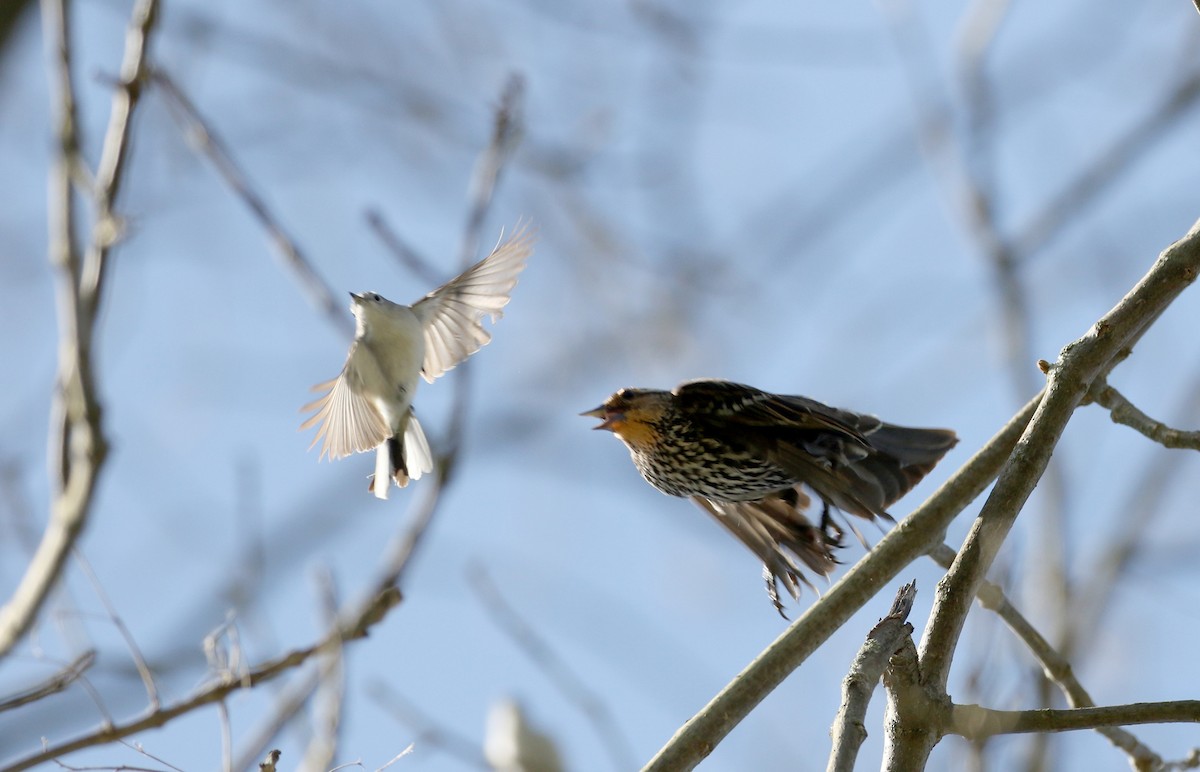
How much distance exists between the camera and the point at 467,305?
4.30 metres

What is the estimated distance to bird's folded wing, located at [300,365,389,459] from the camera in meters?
4.13

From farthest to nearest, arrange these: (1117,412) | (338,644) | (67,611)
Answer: (67,611), (1117,412), (338,644)

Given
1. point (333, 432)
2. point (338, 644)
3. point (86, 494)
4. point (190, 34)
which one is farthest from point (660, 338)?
point (338, 644)

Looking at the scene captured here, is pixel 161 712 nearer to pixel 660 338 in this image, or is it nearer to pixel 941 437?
pixel 941 437

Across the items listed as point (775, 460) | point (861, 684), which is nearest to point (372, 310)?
point (775, 460)

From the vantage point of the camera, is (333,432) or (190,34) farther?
(190,34)

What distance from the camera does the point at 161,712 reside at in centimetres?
220

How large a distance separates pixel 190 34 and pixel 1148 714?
15.0 feet

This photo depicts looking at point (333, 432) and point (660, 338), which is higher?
point (660, 338)

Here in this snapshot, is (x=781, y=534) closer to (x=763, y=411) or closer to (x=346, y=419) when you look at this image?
(x=763, y=411)

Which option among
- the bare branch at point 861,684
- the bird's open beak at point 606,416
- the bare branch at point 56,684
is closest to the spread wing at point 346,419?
the bird's open beak at point 606,416

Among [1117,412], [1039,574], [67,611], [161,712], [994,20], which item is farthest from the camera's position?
[994,20]

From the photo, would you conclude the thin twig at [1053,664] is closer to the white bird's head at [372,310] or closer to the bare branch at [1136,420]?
the bare branch at [1136,420]

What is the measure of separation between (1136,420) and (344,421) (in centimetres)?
249
